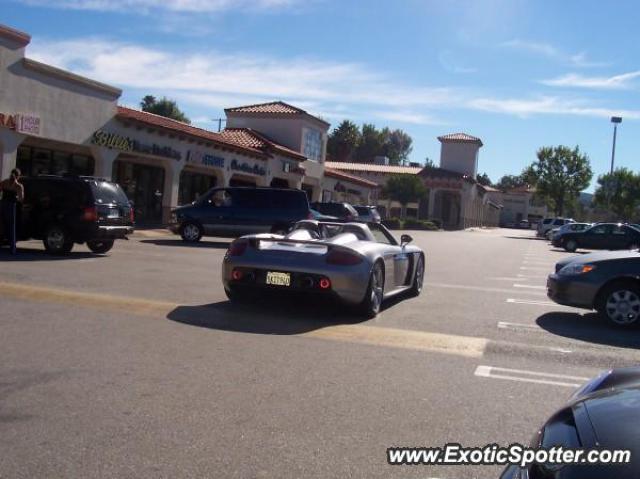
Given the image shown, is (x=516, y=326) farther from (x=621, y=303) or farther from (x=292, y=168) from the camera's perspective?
(x=292, y=168)

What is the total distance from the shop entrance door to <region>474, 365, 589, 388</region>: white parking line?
2353cm

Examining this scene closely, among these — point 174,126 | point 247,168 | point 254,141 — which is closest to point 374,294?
point 174,126

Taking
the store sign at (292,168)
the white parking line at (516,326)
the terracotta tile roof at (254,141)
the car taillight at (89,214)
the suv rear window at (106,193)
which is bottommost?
the white parking line at (516,326)

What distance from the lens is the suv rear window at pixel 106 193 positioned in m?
14.9

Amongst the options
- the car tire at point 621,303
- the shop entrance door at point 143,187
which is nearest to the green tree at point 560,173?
the shop entrance door at point 143,187

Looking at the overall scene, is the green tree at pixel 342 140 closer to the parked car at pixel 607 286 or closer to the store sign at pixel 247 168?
the store sign at pixel 247 168

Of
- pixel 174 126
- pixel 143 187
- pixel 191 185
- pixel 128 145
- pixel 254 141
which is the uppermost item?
pixel 254 141

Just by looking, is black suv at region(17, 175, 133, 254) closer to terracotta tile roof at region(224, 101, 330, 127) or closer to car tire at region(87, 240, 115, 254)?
car tire at region(87, 240, 115, 254)

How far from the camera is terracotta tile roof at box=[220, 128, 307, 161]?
1355 inches

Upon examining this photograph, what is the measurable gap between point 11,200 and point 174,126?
529 inches

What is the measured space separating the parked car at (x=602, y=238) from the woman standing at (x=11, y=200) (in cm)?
2502

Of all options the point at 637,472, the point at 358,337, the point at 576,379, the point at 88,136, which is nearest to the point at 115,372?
the point at 358,337

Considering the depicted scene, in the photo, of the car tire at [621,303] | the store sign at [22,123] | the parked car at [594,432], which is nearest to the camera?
the parked car at [594,432]

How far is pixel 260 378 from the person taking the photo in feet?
18.7
